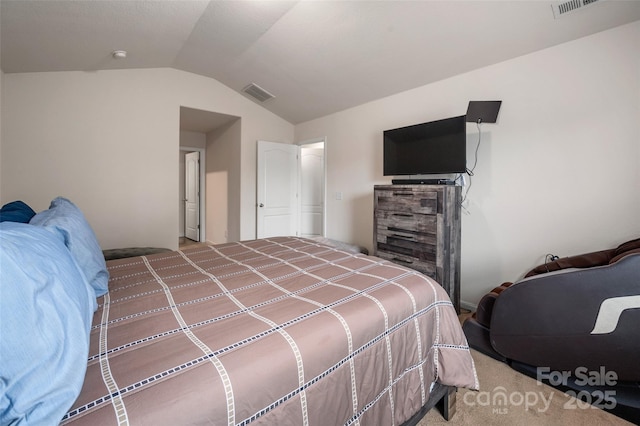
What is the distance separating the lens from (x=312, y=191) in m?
5.87

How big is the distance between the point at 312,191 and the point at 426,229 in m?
3.52

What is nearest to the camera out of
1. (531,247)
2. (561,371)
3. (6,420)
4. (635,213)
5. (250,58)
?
(6,420)

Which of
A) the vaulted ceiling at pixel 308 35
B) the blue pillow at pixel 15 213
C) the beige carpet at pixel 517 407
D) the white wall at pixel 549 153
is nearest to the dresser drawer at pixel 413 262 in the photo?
the white wall at pixel 549 153

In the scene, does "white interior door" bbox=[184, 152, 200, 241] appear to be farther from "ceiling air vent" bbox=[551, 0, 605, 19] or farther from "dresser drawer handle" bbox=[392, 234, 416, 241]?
"ceiling air vent" bbox=[551, 0, 605, 19]

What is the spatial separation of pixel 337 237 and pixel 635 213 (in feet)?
10.4

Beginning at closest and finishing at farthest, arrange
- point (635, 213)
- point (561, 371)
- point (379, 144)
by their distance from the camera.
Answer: point (561, 371)
point (635, 213)
point (379, 144)

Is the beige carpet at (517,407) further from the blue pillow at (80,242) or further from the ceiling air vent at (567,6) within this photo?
the ceiling air vent at (567,6)

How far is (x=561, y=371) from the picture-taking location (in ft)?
5.57

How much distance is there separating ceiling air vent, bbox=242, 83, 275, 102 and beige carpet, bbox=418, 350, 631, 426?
4.24 meters

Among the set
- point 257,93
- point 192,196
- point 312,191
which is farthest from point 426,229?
point 192,196

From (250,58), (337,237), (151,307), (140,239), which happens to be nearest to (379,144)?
(337,237)

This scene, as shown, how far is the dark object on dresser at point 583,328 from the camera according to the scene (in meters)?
1.36

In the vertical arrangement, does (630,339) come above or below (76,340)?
below

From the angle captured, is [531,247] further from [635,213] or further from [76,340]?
[76,340]
